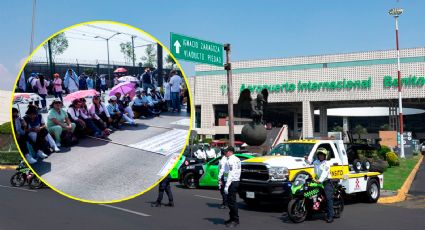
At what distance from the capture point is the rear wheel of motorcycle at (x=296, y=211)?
434 inches

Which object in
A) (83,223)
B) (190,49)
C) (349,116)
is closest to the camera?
(83,223)

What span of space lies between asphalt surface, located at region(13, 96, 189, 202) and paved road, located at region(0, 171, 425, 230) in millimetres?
8470

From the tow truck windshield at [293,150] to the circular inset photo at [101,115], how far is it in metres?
11.9

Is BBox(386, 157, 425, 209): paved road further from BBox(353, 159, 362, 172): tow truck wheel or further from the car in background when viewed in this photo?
the car in background

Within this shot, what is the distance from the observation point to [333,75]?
6169cm

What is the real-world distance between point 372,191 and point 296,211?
183 inches

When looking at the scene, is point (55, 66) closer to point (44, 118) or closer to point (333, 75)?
point (44, 118)

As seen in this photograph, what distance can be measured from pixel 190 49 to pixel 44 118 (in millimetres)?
12697

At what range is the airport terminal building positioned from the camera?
58.3 m

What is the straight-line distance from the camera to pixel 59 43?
74.4 inches

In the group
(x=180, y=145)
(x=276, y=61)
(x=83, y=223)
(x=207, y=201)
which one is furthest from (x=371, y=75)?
(x=180, y=145)

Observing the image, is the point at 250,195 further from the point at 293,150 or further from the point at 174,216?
the point at 174,216

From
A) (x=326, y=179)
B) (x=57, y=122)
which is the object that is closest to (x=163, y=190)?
(x=326, y=179)

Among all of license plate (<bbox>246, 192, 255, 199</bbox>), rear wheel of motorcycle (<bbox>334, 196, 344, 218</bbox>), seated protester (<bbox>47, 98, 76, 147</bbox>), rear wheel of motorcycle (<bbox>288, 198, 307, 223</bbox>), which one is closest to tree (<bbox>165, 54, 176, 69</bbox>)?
seated protester (<bbox>47, 98, 76, 147</bbox>)
